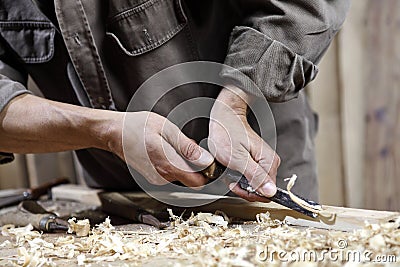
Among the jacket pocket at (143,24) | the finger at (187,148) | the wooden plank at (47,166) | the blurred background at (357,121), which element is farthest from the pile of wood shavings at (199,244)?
the blurred background at (357,121)

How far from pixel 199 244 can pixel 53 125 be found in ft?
1.24

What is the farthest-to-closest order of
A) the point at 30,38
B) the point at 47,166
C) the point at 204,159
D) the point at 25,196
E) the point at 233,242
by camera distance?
1. the point at 47,166
2. the point at 25,196
3. the point at 30,38
4. the point at 204,159
5. the point at 233,242

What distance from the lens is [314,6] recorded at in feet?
3.62

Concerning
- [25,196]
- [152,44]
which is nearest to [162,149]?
[152,44]

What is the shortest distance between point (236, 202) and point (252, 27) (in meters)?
0.33

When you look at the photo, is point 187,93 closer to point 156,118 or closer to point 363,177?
point 156,118

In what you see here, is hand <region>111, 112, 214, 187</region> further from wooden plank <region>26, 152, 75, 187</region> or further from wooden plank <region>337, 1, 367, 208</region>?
wooden plank <region>337, 1, 367, 208</region>

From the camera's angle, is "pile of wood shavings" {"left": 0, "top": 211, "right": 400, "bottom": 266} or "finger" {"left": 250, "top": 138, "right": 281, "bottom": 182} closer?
"pile of wood shavings" {"left": 0, "top": 211, "right": 400, "bottom": 266}

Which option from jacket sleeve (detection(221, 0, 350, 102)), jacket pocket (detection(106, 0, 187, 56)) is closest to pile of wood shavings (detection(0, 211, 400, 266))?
jacket sleeve (detection(221, 0, 350, 102))

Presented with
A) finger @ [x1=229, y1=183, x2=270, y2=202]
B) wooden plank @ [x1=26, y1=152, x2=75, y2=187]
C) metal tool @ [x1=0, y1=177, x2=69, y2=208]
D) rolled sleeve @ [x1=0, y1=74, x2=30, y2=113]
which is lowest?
wooden plank @ [x1=26, y1=152, x2=75, y2=187]

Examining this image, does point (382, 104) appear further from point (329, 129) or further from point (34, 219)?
point (34, 219)

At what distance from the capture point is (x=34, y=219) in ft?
3.81

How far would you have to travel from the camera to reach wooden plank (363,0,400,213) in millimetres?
2039

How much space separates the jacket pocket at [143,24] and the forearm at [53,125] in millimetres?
179
